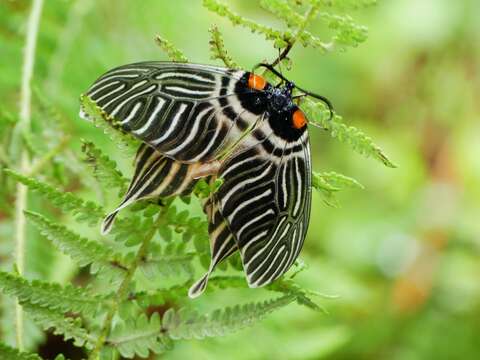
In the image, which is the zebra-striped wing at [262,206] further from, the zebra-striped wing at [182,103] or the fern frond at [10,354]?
the fern frond at [10,354]

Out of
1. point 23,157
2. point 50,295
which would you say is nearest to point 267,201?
point 50,295

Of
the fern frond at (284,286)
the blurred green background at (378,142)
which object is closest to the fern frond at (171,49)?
the fern frond at (284,286)

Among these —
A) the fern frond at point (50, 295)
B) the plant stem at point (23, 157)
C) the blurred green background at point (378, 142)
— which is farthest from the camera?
the blurred green background at point (378, 142)

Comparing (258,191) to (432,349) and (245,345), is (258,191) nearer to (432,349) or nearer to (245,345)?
(245,345)

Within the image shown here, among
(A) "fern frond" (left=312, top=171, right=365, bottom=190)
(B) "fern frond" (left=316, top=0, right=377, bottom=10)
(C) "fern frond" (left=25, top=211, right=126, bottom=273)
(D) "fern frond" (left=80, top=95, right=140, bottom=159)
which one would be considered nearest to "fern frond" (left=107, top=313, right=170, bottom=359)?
(C) "fern frond" (left=25, top=211, right=126, bottom=273)

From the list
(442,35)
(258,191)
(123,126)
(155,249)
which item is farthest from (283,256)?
(442,35)

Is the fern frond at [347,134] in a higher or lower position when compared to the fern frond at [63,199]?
higher

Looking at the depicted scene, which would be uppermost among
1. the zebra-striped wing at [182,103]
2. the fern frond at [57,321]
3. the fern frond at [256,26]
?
the fern frond at [256,26]
